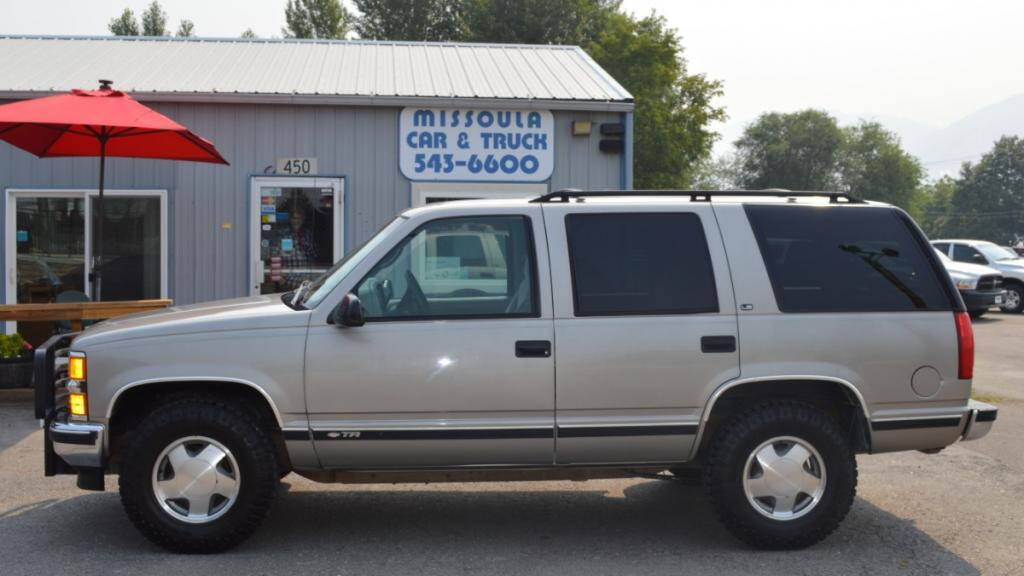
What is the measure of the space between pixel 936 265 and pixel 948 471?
8.38 ft

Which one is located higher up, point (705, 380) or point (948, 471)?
point (705, 380)

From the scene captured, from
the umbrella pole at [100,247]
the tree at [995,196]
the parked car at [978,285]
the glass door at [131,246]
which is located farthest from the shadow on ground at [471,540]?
the tree at [995,196]

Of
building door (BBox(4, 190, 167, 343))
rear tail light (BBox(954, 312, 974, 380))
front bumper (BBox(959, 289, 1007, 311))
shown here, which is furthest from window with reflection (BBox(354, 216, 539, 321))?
front bumper (BBox(959, 289, 1007, 311))

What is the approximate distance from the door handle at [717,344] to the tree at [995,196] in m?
94.4

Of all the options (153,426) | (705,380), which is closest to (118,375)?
(153,426)

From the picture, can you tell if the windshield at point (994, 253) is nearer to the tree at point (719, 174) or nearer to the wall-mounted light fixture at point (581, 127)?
the wall-mounted light fixture at point (581, 127)

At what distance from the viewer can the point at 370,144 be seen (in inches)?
479

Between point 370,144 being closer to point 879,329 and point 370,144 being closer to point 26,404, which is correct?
point 26,404

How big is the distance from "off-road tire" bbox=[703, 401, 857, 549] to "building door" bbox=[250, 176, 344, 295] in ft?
25.3

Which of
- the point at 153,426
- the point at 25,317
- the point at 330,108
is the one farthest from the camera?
the point at 330,108

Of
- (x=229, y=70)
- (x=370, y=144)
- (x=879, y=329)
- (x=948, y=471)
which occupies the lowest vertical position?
(x=948, y=471)

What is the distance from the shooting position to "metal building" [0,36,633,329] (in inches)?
471

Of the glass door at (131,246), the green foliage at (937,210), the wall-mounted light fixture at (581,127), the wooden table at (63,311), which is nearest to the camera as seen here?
the wooden table at (63,311)

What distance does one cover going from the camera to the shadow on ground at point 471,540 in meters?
5.09
